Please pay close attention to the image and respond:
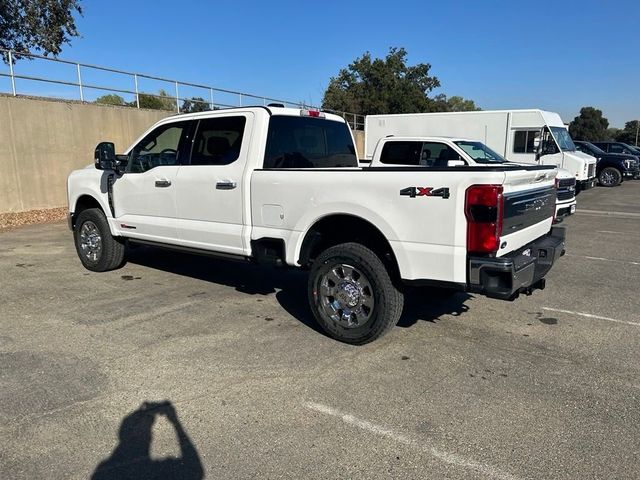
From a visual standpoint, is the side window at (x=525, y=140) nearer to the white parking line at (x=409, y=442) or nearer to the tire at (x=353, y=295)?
the tire at (x=353, y=295)

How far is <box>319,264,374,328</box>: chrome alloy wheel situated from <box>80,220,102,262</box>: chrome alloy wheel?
12.6 feet

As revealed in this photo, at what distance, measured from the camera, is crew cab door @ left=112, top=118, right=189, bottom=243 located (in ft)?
18.7

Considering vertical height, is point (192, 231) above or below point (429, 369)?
above

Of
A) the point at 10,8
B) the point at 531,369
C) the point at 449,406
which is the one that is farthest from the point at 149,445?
the point at 10,8

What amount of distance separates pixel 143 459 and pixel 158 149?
13.9ft

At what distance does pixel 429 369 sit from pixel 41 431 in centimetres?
267

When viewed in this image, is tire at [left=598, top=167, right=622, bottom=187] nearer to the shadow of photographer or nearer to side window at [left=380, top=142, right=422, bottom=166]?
side window at [left=380, top=142, right=422, bottom=166]

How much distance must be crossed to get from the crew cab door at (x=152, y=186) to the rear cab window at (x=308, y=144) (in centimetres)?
115

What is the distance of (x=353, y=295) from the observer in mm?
4324

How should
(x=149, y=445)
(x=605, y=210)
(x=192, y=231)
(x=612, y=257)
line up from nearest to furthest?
Answer: 1. (x=149, y=445)
2. (x=192, y=231)
3. (x=612, y=257)
4. (x=605, y=210)

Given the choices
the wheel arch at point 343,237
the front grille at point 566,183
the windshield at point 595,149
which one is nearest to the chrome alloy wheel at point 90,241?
the wheel arch at point 343,237

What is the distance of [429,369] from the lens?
12.7 ft

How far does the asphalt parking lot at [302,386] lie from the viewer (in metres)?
2.78

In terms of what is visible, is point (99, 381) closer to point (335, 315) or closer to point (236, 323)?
point (236, 323)
